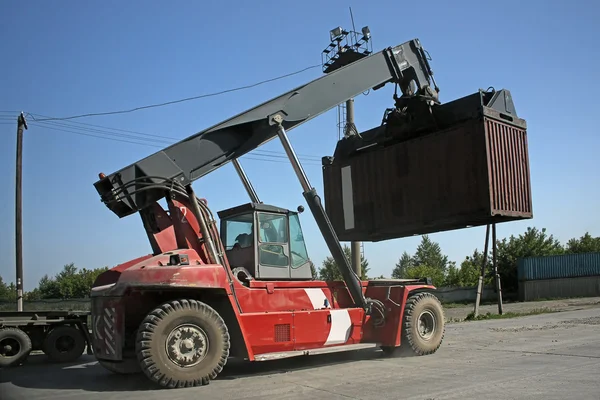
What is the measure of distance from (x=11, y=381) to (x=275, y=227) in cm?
478

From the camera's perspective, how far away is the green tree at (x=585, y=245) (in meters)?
55.2

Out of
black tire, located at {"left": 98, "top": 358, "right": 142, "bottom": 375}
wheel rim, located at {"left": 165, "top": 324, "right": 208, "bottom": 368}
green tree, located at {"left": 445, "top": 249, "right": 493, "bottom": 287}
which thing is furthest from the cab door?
green tree, located at {"left": 445, "top": 249, "right": 493, "bottom": 287}

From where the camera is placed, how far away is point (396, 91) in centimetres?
1175

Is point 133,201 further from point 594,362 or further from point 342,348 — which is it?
point 594,362

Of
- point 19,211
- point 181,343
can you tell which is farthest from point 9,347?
point 19,211

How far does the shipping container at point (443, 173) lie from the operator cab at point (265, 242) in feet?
10.9

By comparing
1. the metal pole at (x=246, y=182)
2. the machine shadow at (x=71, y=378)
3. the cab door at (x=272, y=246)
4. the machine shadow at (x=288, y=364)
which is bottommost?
the machine shadow at (x=288, y=364)

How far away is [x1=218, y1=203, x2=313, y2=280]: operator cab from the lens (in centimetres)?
894

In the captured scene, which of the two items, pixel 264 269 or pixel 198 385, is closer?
pixel 198 385

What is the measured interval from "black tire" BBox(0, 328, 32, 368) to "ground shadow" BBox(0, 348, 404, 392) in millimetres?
225

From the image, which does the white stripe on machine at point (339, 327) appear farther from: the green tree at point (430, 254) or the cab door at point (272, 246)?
the green tree at point (430, 254)

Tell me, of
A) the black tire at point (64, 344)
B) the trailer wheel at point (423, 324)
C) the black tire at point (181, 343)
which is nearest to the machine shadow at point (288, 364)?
the trailer wheel at point (423, 324)

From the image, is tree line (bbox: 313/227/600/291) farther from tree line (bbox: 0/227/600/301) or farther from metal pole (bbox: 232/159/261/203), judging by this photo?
metal pole (bbox: 232/159/261/203)

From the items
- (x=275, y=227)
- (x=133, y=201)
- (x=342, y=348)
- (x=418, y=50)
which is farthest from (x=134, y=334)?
(x=418, y=50)
